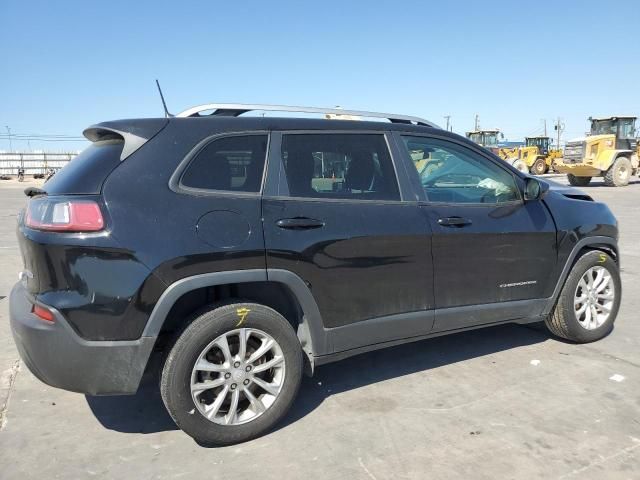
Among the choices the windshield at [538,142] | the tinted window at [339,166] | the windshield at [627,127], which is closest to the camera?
the tinted window at [339,166]

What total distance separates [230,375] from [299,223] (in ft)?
2.97

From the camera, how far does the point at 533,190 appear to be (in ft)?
12.6

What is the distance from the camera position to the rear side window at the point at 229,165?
9.23 feet

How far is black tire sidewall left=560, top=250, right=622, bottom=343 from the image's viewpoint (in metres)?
4.10

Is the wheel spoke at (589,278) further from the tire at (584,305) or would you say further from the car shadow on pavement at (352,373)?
the car shadow on pavement at (352,373)

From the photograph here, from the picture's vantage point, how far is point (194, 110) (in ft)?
10.2

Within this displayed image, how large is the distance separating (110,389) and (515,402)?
2.40 metres

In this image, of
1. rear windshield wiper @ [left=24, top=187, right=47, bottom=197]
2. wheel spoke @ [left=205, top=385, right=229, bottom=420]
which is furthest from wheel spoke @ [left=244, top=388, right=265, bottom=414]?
rear windshield wiper @ [left=24, top=187, right=47, bottom=197]

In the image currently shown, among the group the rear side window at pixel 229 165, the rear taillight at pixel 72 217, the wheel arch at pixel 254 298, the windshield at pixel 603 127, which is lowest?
the wheel arch at pixel 254 298

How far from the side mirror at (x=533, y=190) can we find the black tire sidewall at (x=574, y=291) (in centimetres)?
73

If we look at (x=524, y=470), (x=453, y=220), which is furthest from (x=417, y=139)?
(x=524, y=470)

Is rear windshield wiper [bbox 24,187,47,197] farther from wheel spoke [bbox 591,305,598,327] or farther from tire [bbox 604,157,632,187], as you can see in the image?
tire [bbox 604,157,632,187]

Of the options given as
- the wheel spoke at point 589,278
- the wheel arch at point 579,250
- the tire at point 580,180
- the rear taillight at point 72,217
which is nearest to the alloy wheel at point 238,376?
the rear taillight at point 72,217

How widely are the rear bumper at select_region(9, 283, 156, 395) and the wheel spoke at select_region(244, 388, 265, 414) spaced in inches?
23.0
